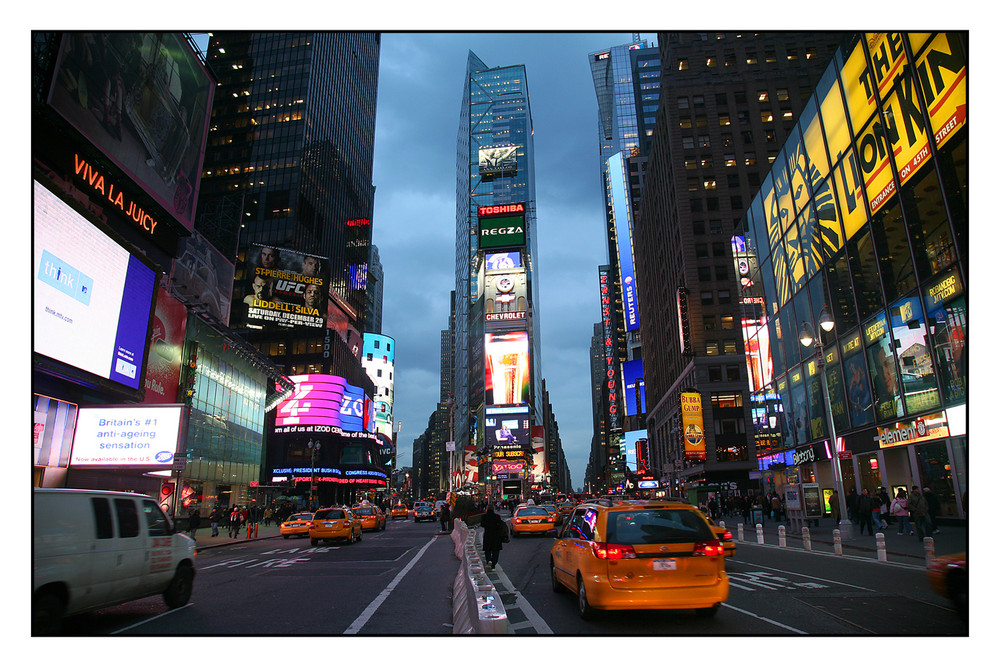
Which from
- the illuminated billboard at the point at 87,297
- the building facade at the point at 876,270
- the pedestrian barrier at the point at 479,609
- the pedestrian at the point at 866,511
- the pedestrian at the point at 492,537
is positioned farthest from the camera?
the pedestrian at the point at 866,511

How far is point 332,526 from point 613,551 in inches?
793

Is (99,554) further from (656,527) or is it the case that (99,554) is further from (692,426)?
(692,426)

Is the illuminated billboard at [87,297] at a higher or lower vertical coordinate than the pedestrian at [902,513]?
higher

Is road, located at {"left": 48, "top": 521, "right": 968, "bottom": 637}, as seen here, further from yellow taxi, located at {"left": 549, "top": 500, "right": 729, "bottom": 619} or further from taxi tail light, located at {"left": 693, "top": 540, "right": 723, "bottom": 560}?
taxi tail light, located at {"left": 693, "top": 540, "right": 723, "bottom": 560}

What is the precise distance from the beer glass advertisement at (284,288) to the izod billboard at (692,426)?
38.0m

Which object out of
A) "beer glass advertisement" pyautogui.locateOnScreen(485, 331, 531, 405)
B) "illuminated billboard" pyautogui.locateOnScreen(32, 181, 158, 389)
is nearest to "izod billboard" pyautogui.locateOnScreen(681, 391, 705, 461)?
"illuminated billboard" pyautogui.locateOnScreen(32, 181, 158, 389)

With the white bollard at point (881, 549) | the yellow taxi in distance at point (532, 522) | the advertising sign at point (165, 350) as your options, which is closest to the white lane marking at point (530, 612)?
the white bollard at point (881, 549)

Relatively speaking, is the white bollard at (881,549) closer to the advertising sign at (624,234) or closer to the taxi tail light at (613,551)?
the taxi tail light at (613,551)

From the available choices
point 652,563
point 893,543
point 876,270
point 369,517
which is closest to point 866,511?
point 893,543

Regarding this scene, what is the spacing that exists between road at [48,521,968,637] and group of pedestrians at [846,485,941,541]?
4774 mm

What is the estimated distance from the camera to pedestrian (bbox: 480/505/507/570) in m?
13.1

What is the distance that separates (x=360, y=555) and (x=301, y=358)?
80.6 meters

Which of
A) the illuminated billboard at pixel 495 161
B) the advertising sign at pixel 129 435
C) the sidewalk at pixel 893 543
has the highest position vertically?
the illuminated billboard at pixel 495 161

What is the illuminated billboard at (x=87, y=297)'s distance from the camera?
17891mm
